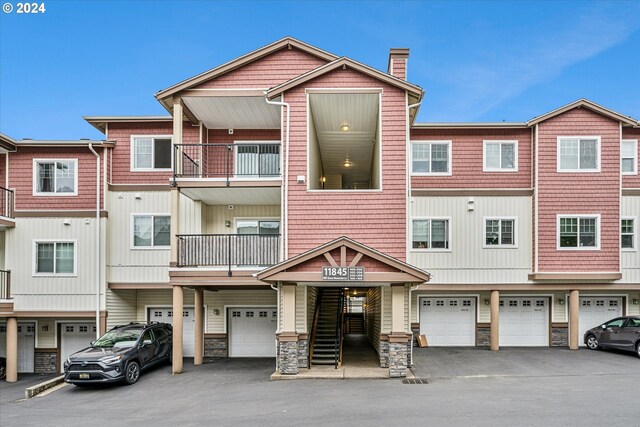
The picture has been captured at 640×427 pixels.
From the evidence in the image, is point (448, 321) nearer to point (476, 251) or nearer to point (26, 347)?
point (476, 251)

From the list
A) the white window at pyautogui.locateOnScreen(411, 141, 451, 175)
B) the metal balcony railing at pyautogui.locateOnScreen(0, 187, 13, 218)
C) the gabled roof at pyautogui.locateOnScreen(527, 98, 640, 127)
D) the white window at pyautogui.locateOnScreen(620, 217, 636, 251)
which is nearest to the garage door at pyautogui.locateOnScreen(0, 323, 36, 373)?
the metal balcony railing at pyautogui.locateOnScreen(0, 187, 13, 218)

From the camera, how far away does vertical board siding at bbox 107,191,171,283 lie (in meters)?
15.9

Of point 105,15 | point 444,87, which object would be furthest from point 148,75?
point 105,15

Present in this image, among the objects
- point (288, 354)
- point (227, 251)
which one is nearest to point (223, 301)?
point (227, 251)

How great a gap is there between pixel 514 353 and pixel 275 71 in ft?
41.7

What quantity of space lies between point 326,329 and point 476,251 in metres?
6.35

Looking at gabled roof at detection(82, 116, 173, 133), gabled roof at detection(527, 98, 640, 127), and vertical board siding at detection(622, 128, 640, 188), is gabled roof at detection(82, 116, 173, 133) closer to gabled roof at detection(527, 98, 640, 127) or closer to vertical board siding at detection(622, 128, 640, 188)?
gabled roof at detection(527, 98, 640, 127)

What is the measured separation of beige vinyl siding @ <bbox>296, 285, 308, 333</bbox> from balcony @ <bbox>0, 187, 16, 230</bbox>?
10959 millimetres

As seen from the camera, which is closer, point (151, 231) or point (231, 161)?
point (231, 161)

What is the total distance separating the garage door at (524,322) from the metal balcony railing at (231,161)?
10.6 m

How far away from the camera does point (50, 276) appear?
15.9 metres

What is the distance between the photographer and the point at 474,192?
54.5 ft

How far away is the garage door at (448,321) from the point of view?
17.3 meters

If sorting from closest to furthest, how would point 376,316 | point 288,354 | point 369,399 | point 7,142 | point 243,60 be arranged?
point 369,399, point 288,354, point 243,60, point 376,316, point 7,142
